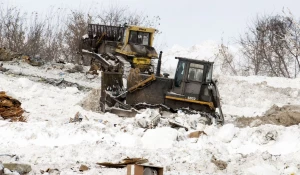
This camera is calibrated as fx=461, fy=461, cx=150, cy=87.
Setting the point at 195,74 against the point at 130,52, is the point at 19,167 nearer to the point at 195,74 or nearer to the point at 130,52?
the point at 195,74

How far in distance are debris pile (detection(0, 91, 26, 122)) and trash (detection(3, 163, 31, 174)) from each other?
12.9 feet

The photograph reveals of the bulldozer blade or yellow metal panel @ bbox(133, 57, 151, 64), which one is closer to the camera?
the bulldozer blade

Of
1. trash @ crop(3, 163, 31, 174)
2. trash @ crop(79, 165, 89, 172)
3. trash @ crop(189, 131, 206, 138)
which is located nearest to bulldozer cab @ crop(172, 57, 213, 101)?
trash @ crop(189, 131, 206, 138)

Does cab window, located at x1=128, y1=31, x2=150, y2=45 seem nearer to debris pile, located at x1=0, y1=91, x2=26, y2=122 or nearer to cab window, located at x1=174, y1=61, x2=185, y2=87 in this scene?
cab window, located at x1=174, y1=61, x2=185, y2=87

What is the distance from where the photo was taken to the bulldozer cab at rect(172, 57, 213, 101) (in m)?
12.9

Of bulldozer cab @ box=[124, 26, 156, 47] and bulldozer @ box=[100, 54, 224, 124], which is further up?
bulldozer cab @ box=[124, 26, 156, 47]

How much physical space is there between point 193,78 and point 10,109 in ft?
16.5

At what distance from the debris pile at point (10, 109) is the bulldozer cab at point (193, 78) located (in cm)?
451

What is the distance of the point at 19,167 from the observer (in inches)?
264

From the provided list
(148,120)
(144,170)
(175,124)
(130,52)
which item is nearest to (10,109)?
(148,120)

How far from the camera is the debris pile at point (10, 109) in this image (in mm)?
10742

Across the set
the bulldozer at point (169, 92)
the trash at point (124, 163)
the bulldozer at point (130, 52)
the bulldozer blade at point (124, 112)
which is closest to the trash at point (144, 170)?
the trash at point (124, 163)

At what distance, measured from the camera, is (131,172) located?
629 cm

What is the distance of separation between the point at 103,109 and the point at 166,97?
1.90m
